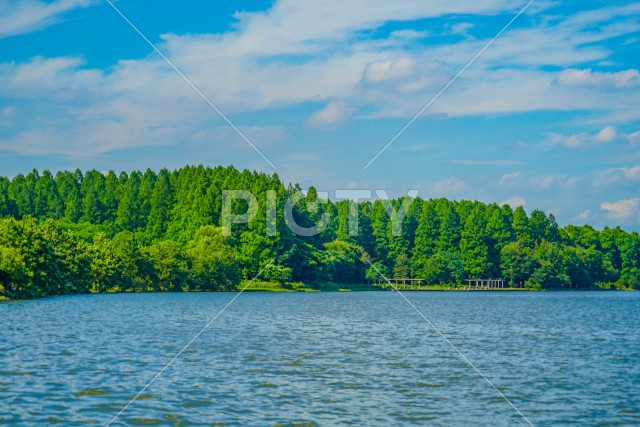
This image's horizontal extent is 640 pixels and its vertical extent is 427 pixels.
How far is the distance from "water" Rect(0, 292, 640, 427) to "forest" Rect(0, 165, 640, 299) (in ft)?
201

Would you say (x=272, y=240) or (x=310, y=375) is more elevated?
(x=272, y=240)

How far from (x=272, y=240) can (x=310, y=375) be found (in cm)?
9942

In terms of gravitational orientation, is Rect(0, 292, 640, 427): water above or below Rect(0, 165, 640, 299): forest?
Answer: below

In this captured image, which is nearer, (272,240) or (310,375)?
(310,375)

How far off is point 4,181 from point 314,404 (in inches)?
7326

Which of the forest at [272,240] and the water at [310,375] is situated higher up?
the forest at [272,240]

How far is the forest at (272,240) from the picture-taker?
115 meters

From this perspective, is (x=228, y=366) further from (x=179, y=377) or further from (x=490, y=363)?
(x=490, y=363)

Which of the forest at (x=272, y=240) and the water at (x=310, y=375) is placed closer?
the water at (x=310, y=375)

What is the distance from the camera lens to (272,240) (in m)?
127

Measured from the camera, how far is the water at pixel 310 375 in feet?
71.1

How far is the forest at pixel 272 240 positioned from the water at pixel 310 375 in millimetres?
61304

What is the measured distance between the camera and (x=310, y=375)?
1114 inches

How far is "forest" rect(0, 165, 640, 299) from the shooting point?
114812 mm
